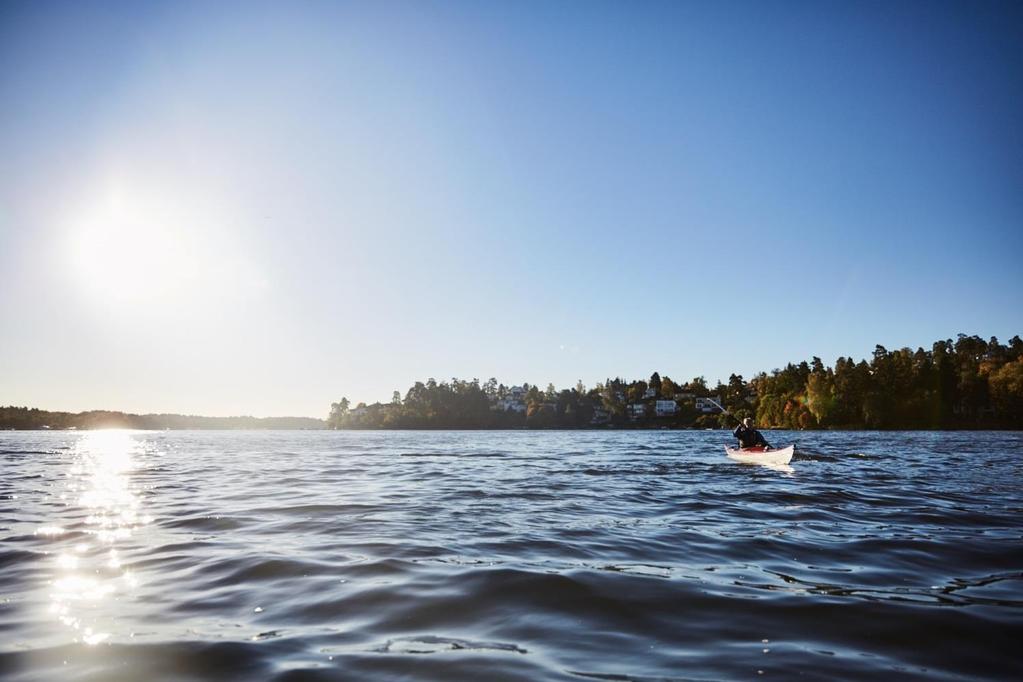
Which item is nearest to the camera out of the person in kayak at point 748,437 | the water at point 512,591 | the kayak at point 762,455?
the water at point 512,591

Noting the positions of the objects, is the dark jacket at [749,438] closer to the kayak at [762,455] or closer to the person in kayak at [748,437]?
the person in kayak at [748,437]

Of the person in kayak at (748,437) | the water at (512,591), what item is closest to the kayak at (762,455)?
the person in kayak at (748,437)

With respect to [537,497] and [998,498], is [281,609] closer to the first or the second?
[537,497]

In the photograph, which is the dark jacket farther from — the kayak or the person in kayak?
the kayak

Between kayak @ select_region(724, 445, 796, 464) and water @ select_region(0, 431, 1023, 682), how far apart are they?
10780 millimetres

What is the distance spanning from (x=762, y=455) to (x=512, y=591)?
75.2 feet

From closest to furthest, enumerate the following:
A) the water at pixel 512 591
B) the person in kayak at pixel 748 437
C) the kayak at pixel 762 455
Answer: the water at pixel 512 591, the kayak at pixel 762 455, the person in kayak at pixel 748 437

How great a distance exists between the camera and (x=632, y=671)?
13.8 ft

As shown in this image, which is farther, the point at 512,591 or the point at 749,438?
the point at 749,438

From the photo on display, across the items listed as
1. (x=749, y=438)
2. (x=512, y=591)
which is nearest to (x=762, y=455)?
(x=749, y=438)

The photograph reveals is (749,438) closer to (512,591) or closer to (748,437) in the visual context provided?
(748,437)

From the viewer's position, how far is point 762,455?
25891 mm

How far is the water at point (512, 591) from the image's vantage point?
4406mm

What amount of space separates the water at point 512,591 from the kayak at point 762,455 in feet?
35.4
